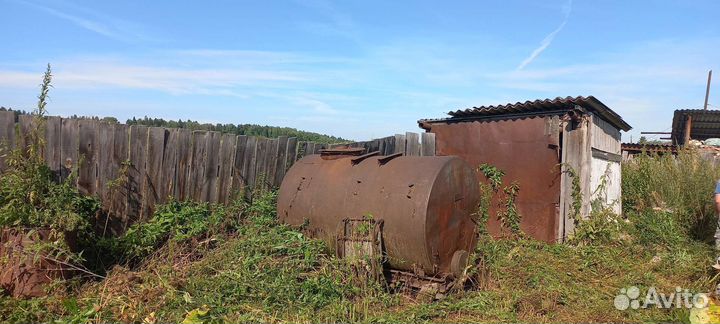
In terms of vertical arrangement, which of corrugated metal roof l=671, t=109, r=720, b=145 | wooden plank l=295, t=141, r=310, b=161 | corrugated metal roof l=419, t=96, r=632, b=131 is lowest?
wooden plank l=295, t=141, r=310, b=161

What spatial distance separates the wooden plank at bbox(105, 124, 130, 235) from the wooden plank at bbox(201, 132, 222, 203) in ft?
3.69

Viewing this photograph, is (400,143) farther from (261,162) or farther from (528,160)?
Result: (261,162)

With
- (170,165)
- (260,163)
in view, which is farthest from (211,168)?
(260,163)

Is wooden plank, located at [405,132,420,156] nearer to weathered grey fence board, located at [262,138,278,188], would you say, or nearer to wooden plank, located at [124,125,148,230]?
weathered grey fence board, located at [262,138,278,188]

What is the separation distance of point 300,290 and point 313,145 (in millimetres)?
3802

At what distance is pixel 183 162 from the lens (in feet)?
22.3

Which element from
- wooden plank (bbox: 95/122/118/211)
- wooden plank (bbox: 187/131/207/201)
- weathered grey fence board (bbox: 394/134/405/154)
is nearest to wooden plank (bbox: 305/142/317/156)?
weathered grey fence board (bbox: 394/134/405/154)

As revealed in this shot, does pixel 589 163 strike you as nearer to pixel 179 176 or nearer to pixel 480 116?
pixel 480 116

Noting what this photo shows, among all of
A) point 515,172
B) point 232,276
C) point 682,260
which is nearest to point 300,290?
point 232,276

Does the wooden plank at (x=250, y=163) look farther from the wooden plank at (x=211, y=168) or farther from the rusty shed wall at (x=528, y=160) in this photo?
the rusty shed wall at (x=528, y=160)

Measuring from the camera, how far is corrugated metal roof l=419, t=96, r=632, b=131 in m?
8.55

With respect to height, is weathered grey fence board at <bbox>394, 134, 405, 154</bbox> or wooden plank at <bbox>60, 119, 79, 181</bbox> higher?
weathered grey fence board at <bbox>394, 134, 405, 154</bbox>

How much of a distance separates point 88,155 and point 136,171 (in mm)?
614

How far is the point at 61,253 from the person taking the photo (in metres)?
4.78
